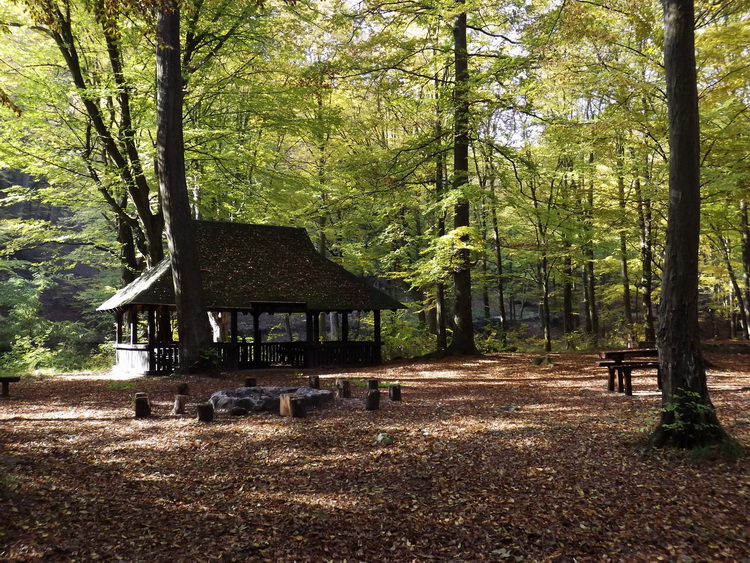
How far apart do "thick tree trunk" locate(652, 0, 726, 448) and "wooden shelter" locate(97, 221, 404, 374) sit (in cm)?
1212

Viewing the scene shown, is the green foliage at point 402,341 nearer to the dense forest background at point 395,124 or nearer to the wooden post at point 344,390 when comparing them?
the dense forest background at point 395,124

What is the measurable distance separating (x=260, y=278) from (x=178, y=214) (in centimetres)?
471

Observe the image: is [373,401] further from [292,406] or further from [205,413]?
[205,413]

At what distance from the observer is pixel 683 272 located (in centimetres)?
548

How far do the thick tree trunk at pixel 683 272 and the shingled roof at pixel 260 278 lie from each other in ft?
39.8

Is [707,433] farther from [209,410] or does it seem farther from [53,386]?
[53,386]

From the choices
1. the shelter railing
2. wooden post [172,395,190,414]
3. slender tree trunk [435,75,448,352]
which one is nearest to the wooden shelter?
the shelter railing

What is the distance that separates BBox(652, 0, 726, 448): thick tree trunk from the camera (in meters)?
5.48

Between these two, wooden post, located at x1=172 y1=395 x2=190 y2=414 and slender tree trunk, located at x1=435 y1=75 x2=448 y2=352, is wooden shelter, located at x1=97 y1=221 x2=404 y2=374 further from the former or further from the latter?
wooden post, located at x1=172 y1=395 x2=190 y2=414

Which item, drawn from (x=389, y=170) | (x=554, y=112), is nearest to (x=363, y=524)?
(x=389, y=170)

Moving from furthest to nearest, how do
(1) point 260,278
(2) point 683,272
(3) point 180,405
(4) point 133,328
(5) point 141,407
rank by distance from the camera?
(1) point 260,278 → (4) point 133,328 → (3) point 180,405 → (5) point 141,407 → (2) point 683,272

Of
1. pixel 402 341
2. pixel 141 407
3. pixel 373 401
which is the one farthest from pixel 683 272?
pixel 402 341

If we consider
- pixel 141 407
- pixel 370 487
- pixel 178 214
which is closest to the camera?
pixel 370 487

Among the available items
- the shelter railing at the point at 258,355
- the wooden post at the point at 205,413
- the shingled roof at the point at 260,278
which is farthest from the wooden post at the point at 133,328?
the wooden post at the point at 205,413
